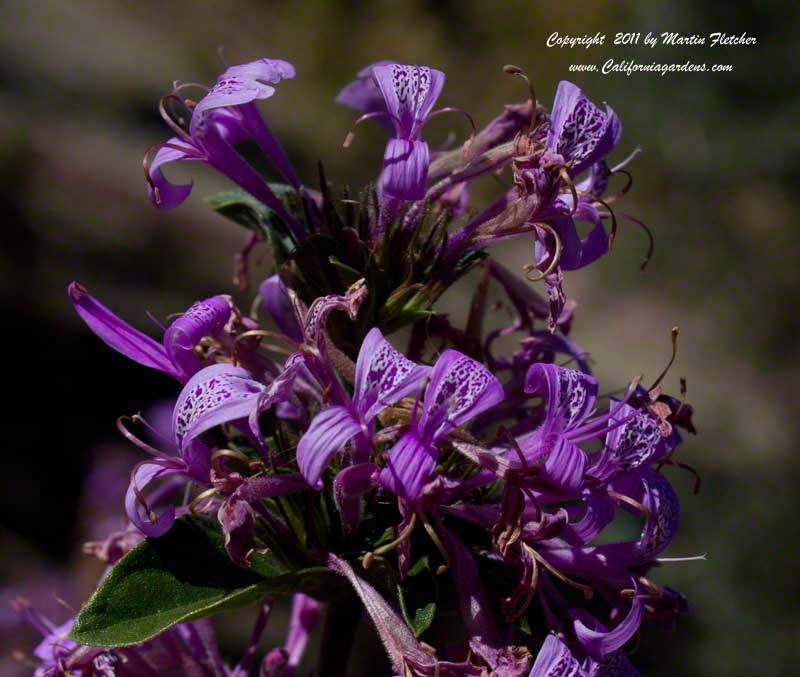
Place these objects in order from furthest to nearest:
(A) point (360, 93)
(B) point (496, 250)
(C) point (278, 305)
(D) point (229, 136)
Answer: (B) point (496, 250) → (C) point (278, 305) → (A) point (360, 93) → (D) point (229, 136)

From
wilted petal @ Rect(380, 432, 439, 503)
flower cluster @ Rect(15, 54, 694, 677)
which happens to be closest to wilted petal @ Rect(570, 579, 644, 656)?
flower cluster @ Rect(15, 54, 694, 677)

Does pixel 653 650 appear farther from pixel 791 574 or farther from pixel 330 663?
pixel 330 663

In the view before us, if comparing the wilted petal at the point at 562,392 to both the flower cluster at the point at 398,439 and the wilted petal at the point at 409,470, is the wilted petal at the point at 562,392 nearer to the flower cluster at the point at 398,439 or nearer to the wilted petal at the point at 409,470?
the flower cluster at the point at 398,439

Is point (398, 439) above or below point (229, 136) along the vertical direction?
below

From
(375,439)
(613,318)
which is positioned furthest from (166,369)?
(613,318)

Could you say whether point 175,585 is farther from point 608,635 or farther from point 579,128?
point 579,128

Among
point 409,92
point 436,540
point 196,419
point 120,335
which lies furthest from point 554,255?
point 120,335

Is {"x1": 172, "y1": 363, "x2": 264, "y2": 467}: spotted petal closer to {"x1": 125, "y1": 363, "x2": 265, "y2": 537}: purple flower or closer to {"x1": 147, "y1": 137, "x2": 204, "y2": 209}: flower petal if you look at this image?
{"x1": 125, "y1": 363, "x2": 265, "y2": 537}: purple flower
